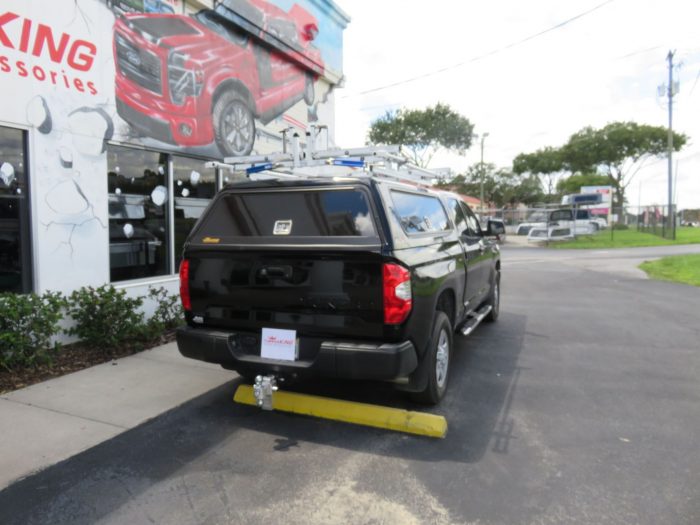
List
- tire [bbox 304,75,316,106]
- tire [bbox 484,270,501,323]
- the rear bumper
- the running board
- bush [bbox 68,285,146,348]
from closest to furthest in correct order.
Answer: the rear bumper < the running board < bush [bbox 68,285,146,348] < tire [bbox 484,270,501,323] < tire [bbox 304,75,316,106]

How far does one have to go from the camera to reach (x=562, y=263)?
1714cm

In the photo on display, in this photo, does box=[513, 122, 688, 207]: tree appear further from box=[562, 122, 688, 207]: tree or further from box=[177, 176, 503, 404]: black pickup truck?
box=[177, 176, 503, 404]: black pickup truck

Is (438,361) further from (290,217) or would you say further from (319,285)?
(290,217)

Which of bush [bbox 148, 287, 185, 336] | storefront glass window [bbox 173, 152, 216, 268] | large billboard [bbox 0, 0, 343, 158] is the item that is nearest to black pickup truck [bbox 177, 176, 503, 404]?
bush [bbox 148, 287, 185, 336]

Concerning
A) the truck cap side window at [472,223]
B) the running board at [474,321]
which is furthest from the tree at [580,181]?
the running board at [474,321]

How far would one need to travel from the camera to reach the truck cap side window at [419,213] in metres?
4.18

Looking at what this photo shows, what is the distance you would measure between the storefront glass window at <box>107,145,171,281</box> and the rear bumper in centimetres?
331

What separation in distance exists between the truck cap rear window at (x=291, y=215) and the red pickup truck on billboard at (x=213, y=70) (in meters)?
3.45

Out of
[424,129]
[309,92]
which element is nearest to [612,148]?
[424,129]

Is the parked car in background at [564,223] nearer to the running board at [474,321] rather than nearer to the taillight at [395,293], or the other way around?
the running board at [474,321]

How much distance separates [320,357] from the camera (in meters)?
3.61

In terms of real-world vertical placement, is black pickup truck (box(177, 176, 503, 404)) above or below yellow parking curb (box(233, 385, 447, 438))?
above

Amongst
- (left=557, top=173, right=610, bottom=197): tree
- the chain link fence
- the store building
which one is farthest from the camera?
(left=557, top=173, right=610, bottom=197): tree

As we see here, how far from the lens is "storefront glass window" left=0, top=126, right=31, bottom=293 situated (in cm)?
536
